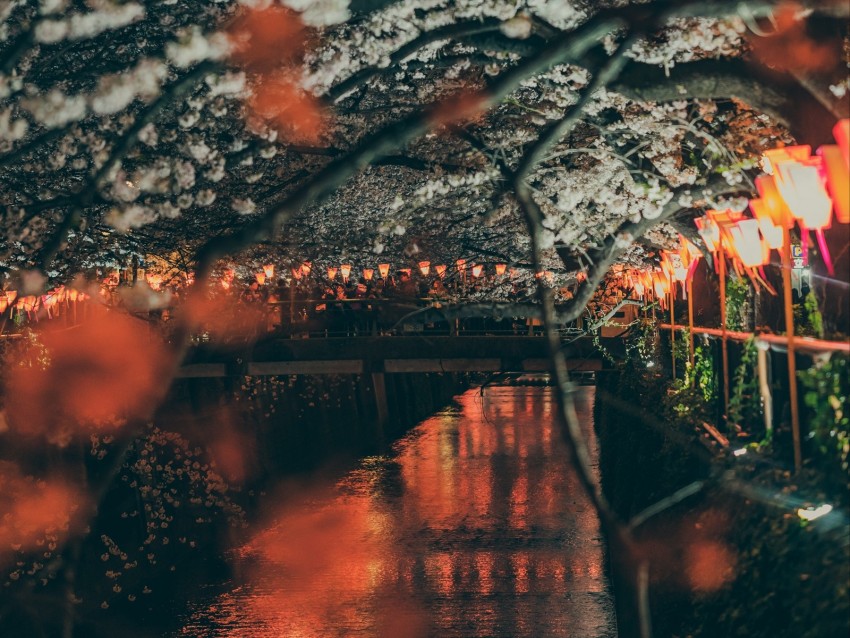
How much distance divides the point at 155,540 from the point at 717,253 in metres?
14.1

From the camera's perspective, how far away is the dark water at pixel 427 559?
15008 millimetres

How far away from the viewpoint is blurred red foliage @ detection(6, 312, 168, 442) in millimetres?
17031

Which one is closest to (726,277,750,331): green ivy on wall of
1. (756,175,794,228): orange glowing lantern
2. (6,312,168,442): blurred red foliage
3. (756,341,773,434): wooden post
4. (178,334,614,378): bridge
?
(756,341,773,434): wooden post

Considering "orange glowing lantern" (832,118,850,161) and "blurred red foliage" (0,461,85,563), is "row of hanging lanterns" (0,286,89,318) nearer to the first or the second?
"blurred red foliage" (0,461,85,563)

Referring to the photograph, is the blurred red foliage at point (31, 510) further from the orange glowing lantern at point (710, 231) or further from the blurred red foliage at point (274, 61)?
the orange glowing lantern at point (710, 231)

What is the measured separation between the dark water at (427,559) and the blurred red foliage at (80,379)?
4.43 metres

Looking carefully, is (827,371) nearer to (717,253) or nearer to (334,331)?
(717,253)

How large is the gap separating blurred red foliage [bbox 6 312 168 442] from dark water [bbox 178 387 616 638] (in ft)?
14.5

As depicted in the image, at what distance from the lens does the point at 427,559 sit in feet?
60.9

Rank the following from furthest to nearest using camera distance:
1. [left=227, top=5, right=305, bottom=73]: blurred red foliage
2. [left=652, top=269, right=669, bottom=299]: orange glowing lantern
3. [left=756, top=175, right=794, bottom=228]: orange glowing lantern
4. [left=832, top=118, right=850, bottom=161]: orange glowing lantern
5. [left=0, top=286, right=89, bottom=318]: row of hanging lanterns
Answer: [left=0, top=286, right=89, bottom=318]: row of hanging lanterns, [left=652, top=269, right=669, bottom=299]: orange glowing lantern, [left=227, top=5, right=305, bottom=73]: blurred red foliage, [left=756, top=175, right=794, bottom=228]: orange glowing lantern, [left=832, top=118, right=850, bottom=161]: orange glowing lantern

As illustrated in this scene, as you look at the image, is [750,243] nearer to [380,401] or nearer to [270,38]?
[270,38]

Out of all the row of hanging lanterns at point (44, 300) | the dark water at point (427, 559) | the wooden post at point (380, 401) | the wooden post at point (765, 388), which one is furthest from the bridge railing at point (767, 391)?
the wooden post at point (380, 401)

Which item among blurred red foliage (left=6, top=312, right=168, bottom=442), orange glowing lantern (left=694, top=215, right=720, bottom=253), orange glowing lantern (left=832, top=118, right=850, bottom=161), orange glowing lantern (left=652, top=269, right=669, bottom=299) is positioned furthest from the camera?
blurred red foliage (left=6, top=312, right=168, bottom=442)

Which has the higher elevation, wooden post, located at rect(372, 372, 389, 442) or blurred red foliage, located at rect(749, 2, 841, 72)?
blurred red foliage, located at rect(749, 2, 841, 72)
